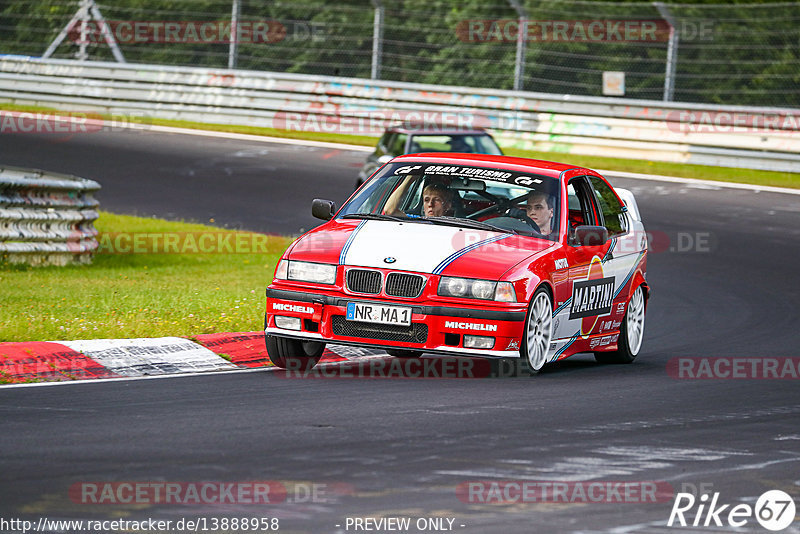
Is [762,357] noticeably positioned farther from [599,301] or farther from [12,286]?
[12,286]

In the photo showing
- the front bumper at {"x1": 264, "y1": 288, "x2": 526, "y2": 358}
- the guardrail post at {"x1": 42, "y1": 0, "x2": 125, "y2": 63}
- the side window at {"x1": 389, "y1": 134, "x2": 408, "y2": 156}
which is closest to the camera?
the front bumper at {"x1": 264, "y1": 288, "x2": 526, "y2": 358}

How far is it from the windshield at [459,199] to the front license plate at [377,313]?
1.03 metres

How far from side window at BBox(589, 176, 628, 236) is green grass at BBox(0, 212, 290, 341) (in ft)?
9.77

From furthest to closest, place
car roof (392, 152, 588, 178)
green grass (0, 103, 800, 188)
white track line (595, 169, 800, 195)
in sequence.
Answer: green grass (0, 103, 800, 188) < white track line (595, 169, 800, 195) < car roof (392, 152, 588, 178)

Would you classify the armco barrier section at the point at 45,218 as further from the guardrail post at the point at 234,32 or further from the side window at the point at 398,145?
the guardrail post at the point at 234,32

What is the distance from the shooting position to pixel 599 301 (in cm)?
1077

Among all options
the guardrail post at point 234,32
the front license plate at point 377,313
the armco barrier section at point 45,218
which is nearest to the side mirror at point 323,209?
the front license plate at point 377,313

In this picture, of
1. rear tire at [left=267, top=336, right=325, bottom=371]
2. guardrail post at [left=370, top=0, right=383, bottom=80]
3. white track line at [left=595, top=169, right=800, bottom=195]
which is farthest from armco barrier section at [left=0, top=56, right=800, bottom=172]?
rear tire at [left=267, top=336, right=325, bottom=371]

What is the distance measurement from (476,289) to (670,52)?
55.4ft

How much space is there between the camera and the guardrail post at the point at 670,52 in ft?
82.3

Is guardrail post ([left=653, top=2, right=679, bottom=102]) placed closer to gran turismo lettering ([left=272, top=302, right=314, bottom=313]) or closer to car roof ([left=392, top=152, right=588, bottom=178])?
car roof ([left=392, top=152, right=588, bottom=178])

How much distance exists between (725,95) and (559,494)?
21.5 meters

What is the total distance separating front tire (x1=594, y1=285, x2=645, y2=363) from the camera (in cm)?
1134

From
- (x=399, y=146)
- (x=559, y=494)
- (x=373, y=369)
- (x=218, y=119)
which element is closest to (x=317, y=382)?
(x=373, y=369)
